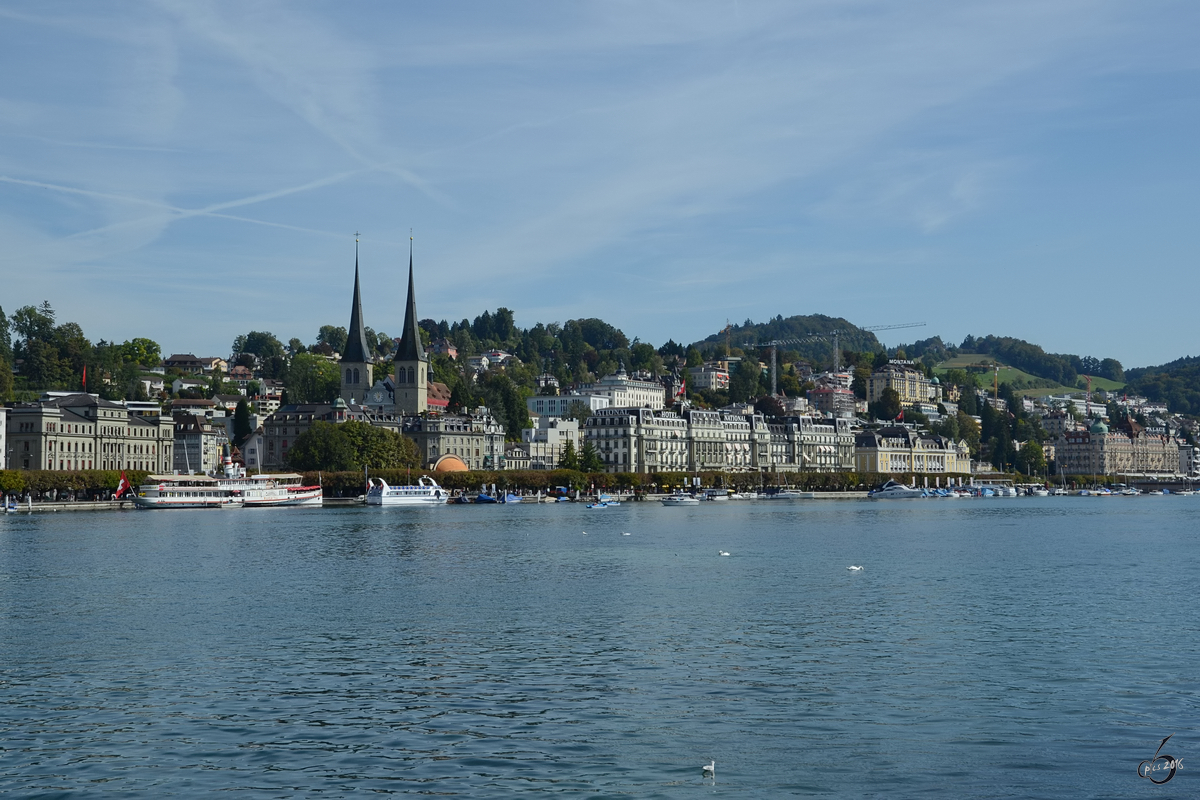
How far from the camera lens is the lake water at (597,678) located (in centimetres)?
1720

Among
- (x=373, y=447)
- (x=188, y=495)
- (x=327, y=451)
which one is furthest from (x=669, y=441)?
(x=188, y=495)

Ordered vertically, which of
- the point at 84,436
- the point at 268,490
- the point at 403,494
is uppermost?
the point at 84,436

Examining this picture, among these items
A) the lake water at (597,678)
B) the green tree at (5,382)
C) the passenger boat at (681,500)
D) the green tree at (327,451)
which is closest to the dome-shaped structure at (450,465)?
the green tree at (327,451)

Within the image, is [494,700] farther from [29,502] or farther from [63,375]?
[63,375]

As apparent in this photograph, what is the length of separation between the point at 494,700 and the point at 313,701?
305cm

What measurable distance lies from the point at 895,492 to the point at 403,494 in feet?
278

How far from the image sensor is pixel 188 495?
384 ft

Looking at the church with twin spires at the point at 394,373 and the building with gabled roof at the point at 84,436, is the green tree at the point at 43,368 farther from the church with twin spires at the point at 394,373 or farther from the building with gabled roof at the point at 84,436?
the church with twin spires at the point at 394,373

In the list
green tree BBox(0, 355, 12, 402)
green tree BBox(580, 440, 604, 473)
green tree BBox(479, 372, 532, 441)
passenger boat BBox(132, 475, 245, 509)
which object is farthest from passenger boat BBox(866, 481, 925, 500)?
green tree BBox(0, 355, 12, 402)

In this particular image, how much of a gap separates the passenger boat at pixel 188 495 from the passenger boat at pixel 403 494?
1275 centimetres

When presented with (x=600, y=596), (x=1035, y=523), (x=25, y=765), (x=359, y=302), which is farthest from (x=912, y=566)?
(x=359, y=302)

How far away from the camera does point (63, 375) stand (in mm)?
178375

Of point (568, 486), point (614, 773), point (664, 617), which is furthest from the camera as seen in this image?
point (568, 486)

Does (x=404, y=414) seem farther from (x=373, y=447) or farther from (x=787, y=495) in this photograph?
(x=787, y=495)
